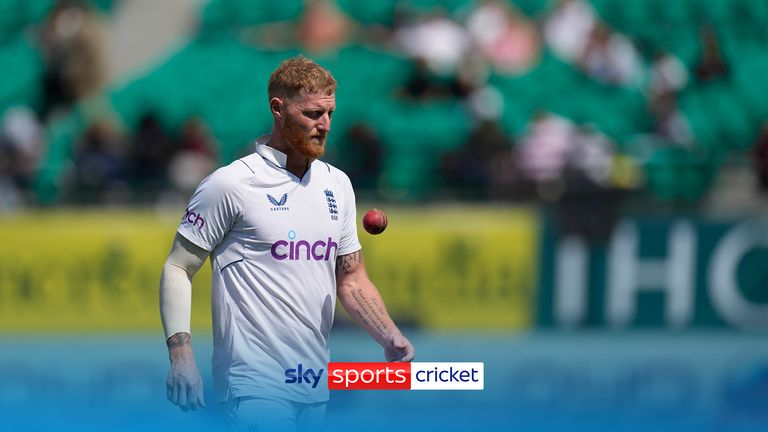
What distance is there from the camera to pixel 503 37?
15.3 meters

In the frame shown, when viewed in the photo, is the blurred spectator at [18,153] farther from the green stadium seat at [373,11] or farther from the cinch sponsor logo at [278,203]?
the cinch sponsor logo at [278,203]

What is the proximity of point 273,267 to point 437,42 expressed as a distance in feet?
34.1

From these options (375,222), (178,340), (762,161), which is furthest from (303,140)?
(762,161)

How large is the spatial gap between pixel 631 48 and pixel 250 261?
11612 millimetres

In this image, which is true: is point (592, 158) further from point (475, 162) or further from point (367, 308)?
point (367, 308)

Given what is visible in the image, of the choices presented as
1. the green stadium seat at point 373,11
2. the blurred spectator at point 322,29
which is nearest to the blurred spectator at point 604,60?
the green stadium seat at point 373,11

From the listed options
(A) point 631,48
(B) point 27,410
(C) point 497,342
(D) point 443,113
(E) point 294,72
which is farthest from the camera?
(A) point 631,48

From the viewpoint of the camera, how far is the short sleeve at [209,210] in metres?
4.63

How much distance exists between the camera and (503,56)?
50.2ft

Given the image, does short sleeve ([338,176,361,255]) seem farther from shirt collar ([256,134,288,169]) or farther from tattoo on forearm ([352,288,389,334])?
shirt collar ([256,134,288,169])

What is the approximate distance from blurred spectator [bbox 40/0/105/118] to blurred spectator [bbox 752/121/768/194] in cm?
781

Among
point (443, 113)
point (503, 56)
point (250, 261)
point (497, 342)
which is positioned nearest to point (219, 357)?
point (250, 261)

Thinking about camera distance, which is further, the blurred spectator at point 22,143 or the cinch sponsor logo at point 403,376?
the blurred spectator at point 22,143

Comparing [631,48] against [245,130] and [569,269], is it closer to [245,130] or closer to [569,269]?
[569,269]
